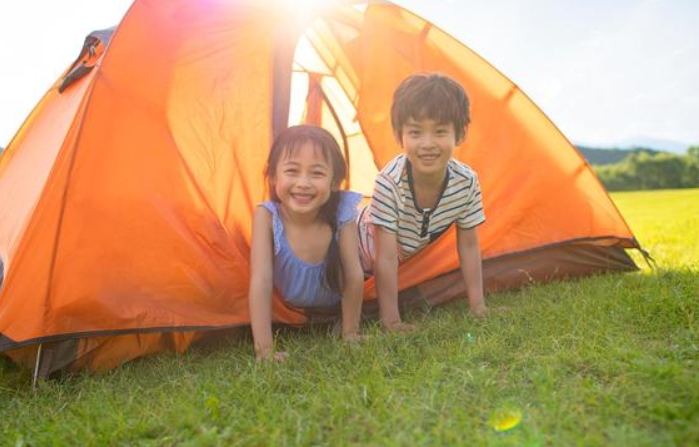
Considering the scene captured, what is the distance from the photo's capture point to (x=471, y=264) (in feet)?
8.36

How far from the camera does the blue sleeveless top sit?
230 centimetres

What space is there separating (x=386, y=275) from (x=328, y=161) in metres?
0.51

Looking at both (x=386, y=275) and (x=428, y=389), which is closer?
(x=428, y=389)

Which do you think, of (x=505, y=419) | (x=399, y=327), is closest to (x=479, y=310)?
(x=399, y=327)

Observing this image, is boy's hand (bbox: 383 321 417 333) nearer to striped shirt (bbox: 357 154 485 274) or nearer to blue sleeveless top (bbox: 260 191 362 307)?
blue sleeveless top (bbox: 260 191 362 307)

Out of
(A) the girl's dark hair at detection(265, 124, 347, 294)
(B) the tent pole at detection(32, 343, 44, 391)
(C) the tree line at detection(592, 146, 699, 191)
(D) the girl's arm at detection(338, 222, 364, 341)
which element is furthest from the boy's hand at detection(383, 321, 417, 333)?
(C) the tree line at detection(592, 146, 699, 191)

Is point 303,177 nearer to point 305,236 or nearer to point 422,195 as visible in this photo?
point 305,236

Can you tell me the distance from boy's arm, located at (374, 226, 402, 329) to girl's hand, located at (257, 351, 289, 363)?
1.65 ft

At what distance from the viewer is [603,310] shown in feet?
6.94

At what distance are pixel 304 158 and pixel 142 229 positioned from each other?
64cm

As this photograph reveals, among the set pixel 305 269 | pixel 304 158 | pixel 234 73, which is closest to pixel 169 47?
pixel 234 73

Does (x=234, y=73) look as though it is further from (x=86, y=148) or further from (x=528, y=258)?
(x=528, y=258)

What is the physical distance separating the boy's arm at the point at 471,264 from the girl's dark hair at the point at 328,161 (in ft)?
1.87

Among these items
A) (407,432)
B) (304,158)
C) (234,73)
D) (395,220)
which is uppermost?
(234,73)
